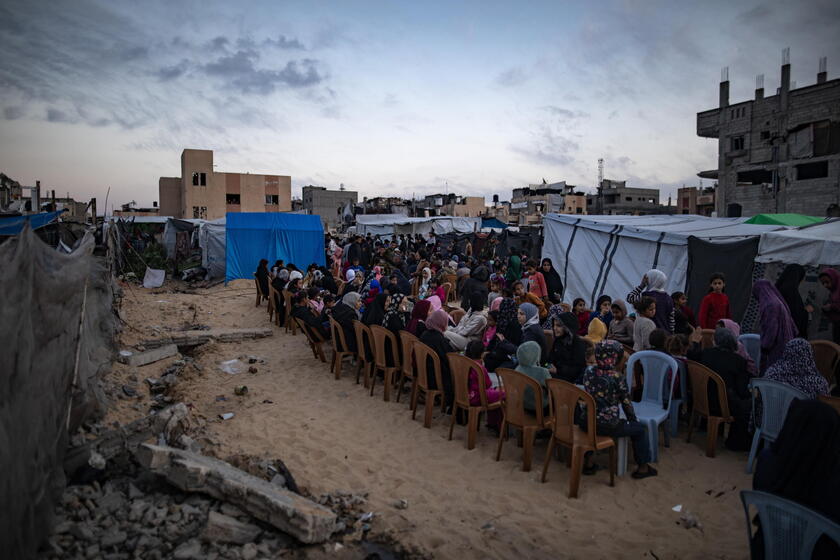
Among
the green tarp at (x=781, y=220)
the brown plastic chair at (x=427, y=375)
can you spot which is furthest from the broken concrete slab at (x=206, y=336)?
the green tarp at (x=781, y=220)

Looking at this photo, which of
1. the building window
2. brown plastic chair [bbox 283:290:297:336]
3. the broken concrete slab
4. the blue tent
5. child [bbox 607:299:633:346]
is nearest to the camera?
child [bbox 607:299:633:346]

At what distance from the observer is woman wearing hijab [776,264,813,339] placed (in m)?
7.34

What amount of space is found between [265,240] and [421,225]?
1385 centimetres

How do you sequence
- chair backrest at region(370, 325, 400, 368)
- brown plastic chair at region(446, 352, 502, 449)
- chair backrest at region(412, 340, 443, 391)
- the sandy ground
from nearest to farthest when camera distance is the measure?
1. the sandy ground
2. brown plastic chair at region(446, 352, 502, 449)
3. chair backrest at region(412, 340, 443, 391)
4. chair backrest at region(370, 325, 400, 368)

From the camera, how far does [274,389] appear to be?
7.46 m

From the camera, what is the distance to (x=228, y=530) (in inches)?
135

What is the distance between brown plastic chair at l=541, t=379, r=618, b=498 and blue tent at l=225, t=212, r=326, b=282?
50.9 feet

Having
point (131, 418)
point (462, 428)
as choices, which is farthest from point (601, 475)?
point (131, 418)

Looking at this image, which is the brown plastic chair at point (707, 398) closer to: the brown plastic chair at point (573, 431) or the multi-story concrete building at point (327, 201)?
the brown plastic chair at point (573, 431)

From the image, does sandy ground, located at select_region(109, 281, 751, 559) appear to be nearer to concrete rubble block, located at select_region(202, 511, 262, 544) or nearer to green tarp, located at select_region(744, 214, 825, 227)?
concrete rubble block, located at select_region(202, 511, 262, 544)

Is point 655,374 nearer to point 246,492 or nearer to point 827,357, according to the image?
point 827,357

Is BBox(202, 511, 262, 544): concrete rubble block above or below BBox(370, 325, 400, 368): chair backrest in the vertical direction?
below

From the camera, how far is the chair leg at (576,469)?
4.19 metres

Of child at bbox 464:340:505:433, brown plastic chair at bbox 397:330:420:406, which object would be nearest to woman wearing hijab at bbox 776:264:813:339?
child at bbox 464:340:505:433
